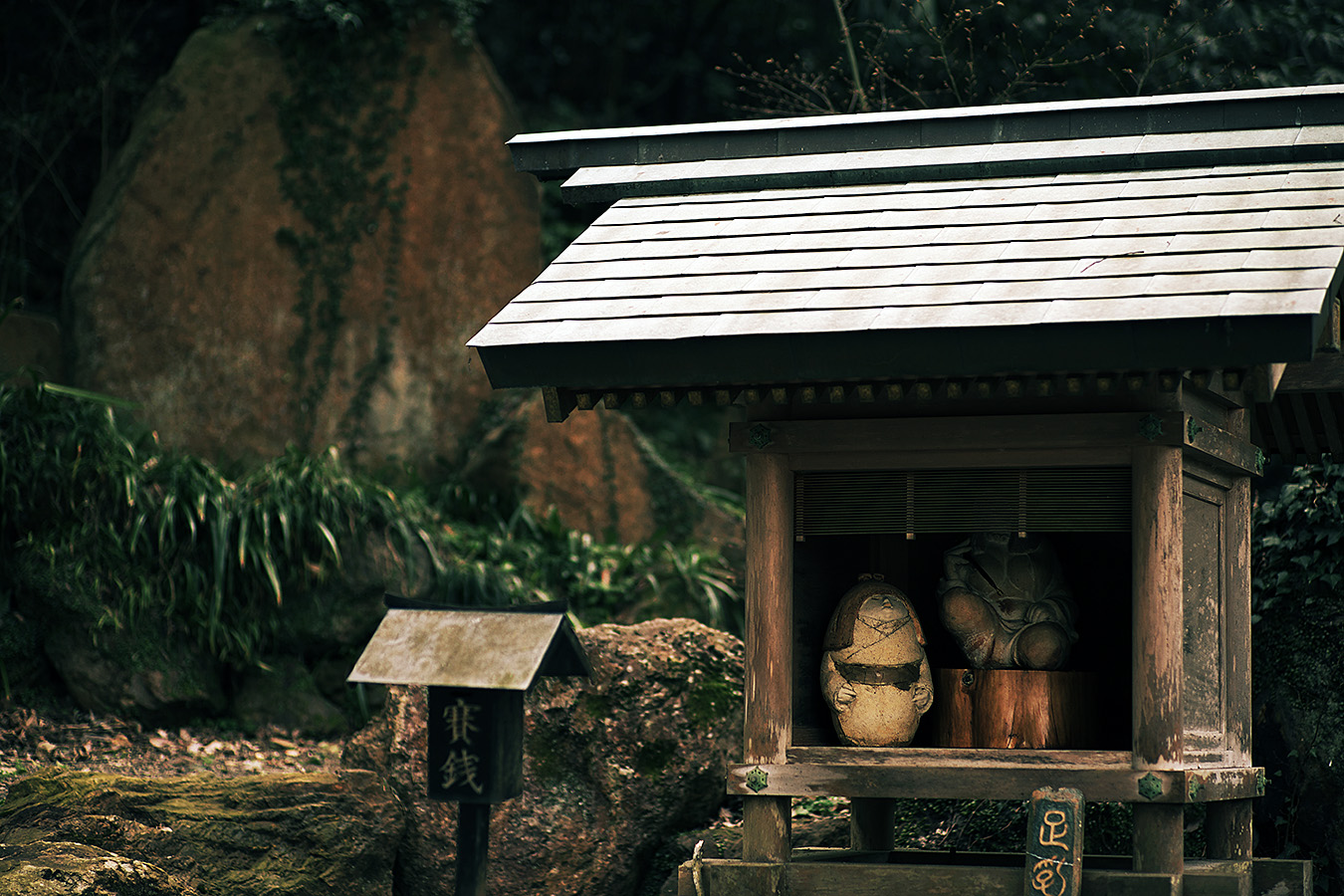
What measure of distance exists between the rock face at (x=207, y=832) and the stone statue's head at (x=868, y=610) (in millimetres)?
2462

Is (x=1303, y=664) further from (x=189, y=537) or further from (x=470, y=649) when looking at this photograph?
(x=189, y=537)

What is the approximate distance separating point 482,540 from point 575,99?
20.5 feet

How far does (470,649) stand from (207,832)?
225cm

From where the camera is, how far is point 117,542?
28.2 ft

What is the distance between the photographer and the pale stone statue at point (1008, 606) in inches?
223

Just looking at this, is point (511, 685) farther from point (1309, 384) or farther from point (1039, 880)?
point (1309, 384)

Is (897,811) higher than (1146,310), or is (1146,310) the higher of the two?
(1146,310)

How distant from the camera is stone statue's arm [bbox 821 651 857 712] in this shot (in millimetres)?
5562

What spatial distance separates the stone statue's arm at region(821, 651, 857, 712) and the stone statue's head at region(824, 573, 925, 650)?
0.07 m

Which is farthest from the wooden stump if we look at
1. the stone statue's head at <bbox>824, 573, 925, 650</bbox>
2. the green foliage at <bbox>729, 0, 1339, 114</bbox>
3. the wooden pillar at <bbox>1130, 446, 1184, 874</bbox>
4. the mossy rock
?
the green foliage at <bbox>729, 0, 1339, 114</bbox>

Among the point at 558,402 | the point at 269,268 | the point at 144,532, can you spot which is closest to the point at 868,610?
the point at 558,402

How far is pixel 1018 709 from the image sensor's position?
5.51 m

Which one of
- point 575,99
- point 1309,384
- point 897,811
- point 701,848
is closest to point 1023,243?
point 1309,384

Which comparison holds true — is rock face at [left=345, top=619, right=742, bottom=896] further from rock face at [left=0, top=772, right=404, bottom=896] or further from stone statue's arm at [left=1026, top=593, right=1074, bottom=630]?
stone statue's arm at [left=1026, top=593, right=1074, bottom=630]
